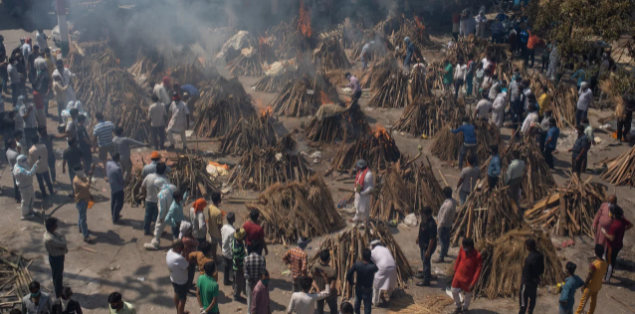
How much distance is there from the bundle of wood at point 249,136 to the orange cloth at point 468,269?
7.39 metres

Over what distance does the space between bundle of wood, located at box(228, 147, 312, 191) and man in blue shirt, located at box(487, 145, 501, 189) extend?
3893mm

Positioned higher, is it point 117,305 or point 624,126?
point 624,126

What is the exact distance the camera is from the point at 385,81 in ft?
63.2

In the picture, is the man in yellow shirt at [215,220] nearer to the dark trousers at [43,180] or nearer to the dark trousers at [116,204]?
the dark trousers at [116,204]

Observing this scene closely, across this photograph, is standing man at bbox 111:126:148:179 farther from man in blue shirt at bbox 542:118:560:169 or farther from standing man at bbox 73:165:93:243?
man in blue shirt at bbox 542:118:560:169

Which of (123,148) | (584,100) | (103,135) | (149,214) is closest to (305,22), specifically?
(584,100)

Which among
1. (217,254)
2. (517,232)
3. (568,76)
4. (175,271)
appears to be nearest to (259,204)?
(217,254)

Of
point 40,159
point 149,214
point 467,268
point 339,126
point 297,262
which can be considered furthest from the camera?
point 339,126

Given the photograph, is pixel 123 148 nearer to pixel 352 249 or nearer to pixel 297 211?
pixel 297 211

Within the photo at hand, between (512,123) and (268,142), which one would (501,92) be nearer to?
(512,123)

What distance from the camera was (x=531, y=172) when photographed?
1334 cm

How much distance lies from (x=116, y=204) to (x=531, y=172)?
342 inches

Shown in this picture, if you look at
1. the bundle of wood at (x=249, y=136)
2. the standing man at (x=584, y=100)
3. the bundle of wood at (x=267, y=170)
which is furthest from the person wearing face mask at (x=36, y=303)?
the standing man at (x=584, y=100)

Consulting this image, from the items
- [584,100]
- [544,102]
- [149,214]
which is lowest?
[149,214]
